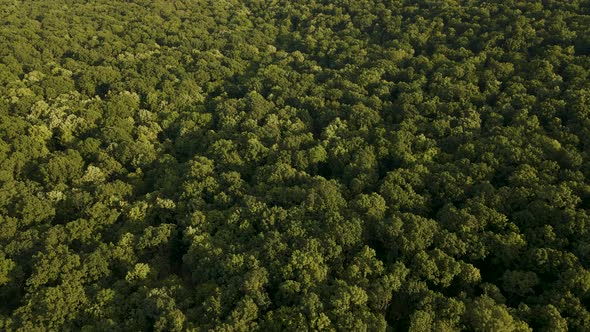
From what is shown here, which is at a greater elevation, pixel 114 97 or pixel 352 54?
pixel 352 54

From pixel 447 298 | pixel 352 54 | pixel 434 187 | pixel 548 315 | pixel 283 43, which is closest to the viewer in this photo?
pixel 548 315

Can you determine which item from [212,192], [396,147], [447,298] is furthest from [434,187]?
[212,192]

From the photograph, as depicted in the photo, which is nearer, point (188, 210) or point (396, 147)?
point (188, 210)

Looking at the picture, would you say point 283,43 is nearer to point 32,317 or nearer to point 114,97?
point 114,97

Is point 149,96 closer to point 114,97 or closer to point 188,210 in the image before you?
point 114,97

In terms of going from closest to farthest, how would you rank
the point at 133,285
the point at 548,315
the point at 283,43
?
the point at 548,315, the point at 133,285, the point at 283,43

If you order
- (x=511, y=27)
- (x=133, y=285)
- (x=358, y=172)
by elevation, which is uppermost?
(x=511, y=27)

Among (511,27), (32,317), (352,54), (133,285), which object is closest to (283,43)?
(352,54)
